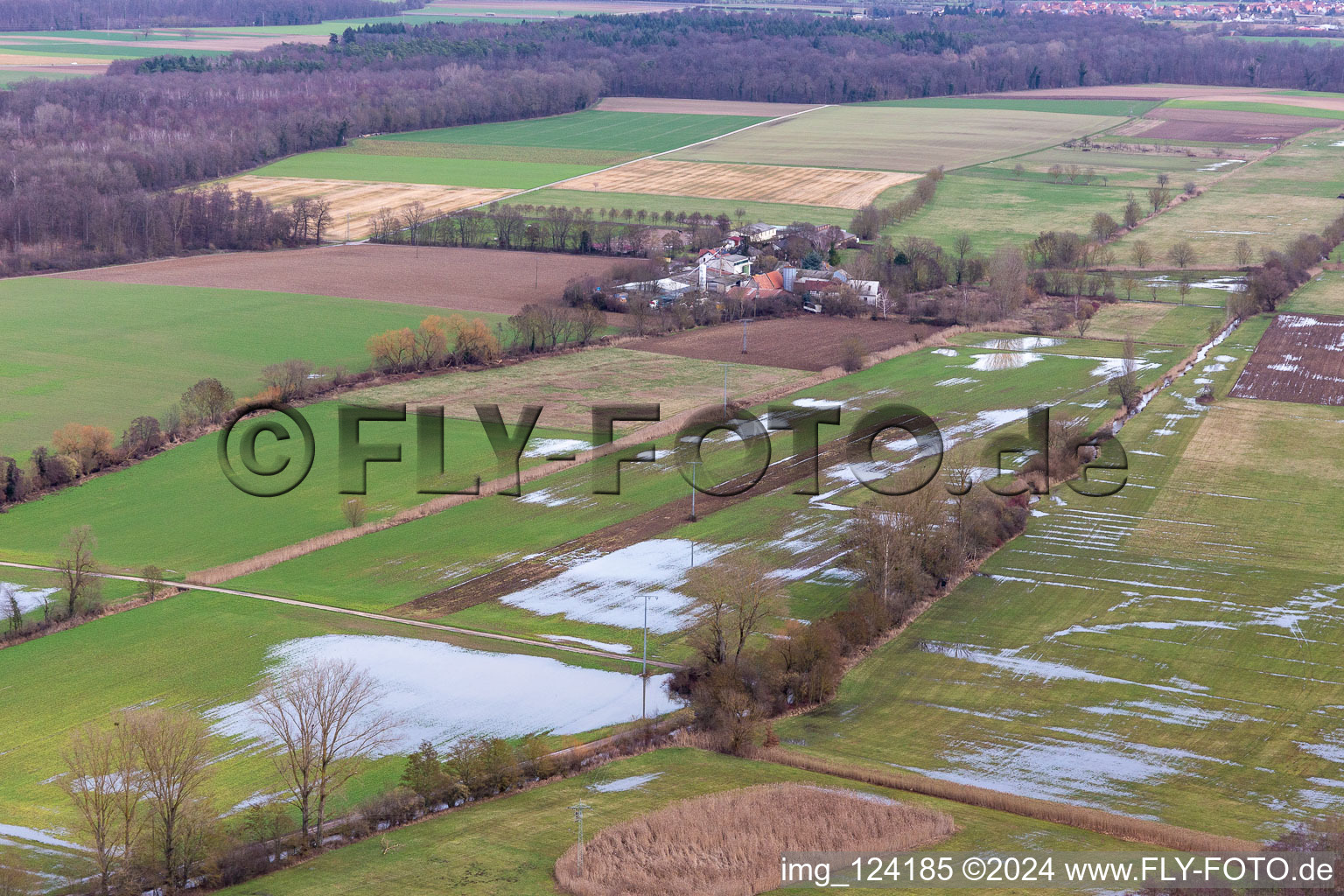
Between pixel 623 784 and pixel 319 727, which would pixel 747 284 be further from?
pixel 623 784

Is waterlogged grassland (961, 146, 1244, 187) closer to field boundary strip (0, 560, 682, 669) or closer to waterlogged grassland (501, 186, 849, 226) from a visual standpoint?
waterlogged grassland (501, 186, 849, 226)

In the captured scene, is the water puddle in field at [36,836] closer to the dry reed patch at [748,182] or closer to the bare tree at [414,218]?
the bare tree at [414,218]

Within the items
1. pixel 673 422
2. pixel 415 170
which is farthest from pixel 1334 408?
pixel 415 170

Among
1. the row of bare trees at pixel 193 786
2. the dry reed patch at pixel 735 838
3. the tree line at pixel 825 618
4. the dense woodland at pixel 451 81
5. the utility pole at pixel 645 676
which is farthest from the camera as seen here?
the dense woodland at pixel 451 81

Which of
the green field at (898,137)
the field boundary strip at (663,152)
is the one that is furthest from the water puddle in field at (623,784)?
the green field at (898,137)

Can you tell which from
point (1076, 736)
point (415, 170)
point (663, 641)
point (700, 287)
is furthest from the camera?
point (415, 170)

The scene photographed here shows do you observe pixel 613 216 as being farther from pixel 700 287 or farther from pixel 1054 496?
pixel 1054 496
